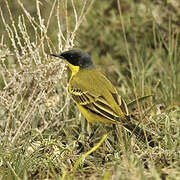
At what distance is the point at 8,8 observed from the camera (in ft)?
13.6

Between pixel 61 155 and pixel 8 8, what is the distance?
147 centimetres

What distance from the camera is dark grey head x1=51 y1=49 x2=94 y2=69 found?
15.2ft

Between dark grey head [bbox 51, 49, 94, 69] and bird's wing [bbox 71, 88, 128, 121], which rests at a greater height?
dark grey head [bbox 51, 49, 94, 69]

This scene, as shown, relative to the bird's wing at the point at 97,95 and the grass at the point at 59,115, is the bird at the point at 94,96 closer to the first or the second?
the bird's wing at the point at 97,95

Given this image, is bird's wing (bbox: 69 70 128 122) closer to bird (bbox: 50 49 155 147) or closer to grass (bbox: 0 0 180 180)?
bird (bbox: 50 49 155 147)

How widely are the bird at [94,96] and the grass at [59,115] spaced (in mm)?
115

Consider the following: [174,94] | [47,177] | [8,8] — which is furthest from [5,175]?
[174,94]

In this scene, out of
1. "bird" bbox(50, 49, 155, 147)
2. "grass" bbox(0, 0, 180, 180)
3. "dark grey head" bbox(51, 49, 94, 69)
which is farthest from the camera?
"dark grey head" bbox(51, 49, 94, 69)

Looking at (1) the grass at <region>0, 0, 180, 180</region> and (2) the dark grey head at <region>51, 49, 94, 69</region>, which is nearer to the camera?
(1) the grass at <region>0, 0, 180, 180</region>

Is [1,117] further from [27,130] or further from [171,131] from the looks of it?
[171,131]

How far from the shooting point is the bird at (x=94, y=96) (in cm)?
418

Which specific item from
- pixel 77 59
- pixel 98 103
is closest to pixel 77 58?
pixel 77 59

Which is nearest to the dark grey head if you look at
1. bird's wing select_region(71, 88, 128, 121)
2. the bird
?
the bird

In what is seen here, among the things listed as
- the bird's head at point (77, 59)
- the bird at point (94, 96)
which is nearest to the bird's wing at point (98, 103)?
the bird at point (94, 96)
